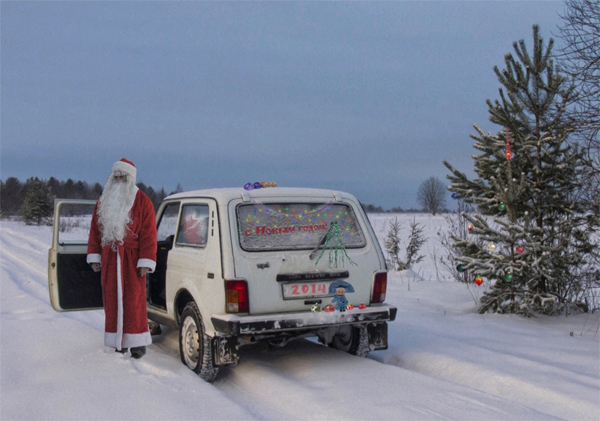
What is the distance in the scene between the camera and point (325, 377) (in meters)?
5.24

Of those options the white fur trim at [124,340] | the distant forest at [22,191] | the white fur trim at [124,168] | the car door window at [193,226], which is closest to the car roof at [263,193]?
the car door window at [193,226]

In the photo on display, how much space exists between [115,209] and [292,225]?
182 cm

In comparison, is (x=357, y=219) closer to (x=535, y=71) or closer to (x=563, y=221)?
(x=563, y=221)

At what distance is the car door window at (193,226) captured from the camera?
5.72 m

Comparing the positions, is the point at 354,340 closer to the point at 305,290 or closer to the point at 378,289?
the point at 378,289

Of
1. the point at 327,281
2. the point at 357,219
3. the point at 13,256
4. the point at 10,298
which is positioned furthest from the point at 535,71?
the point at 13,256

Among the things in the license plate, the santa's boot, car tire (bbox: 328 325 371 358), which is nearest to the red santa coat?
the santa's boot

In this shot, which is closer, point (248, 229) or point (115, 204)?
point (248, 229)

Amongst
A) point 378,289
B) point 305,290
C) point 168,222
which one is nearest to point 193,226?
point 168,222

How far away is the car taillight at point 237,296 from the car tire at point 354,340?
1.55 metres

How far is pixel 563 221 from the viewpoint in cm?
805

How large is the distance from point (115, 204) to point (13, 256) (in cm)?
1314

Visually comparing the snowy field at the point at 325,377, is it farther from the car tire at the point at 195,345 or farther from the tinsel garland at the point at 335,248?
the tinsel garland at the point at 335,248

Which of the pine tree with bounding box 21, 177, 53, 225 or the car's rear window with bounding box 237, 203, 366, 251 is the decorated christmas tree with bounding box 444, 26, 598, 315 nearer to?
the car's rear window with bounding box 237, 203, 366, 251
